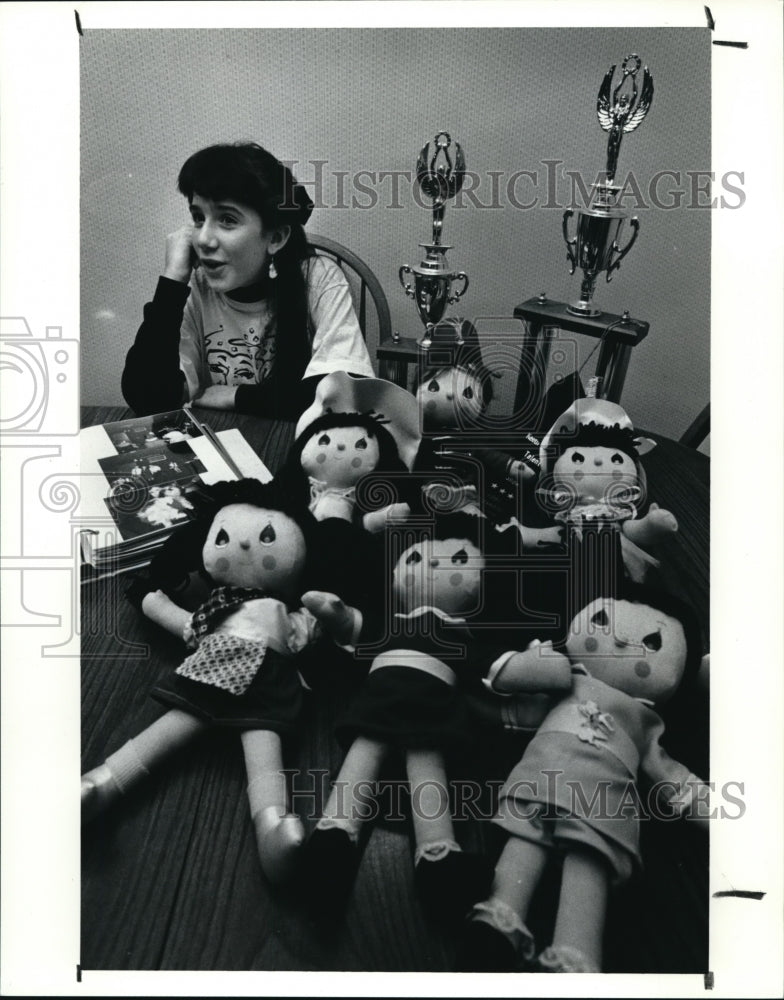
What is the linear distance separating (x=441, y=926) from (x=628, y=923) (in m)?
0.12

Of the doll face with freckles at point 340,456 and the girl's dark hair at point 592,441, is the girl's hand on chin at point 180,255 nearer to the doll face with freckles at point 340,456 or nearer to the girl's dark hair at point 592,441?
the doll face with freckles at point 340,456

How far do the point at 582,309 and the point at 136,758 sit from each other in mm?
501

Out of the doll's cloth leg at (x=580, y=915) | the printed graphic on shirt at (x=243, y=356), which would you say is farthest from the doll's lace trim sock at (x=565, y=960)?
the printed graphic on shirt at (x=243, y=356)

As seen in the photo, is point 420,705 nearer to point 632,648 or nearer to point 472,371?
point 632,648

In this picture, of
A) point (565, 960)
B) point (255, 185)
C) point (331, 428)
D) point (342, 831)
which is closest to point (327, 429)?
point (331, 428)

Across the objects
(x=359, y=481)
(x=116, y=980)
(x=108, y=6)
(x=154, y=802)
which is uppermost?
(x=108, y=6)

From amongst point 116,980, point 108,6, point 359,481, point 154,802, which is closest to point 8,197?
point 108,6

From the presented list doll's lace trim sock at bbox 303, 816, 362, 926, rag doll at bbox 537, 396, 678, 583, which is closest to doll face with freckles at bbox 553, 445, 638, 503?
rag doll at bbox 537, 396, 678, 583

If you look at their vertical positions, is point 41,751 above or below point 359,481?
below

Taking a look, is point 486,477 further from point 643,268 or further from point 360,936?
point 360,936

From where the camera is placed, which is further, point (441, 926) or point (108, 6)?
point (108, 6)

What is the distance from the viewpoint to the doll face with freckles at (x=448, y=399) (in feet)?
2.18

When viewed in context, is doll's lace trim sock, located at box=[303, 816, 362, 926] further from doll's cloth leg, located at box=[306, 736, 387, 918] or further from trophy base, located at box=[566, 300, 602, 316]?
trophy base, located at box=[566, 300, 602, 316]

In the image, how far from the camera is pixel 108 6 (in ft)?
2.08
